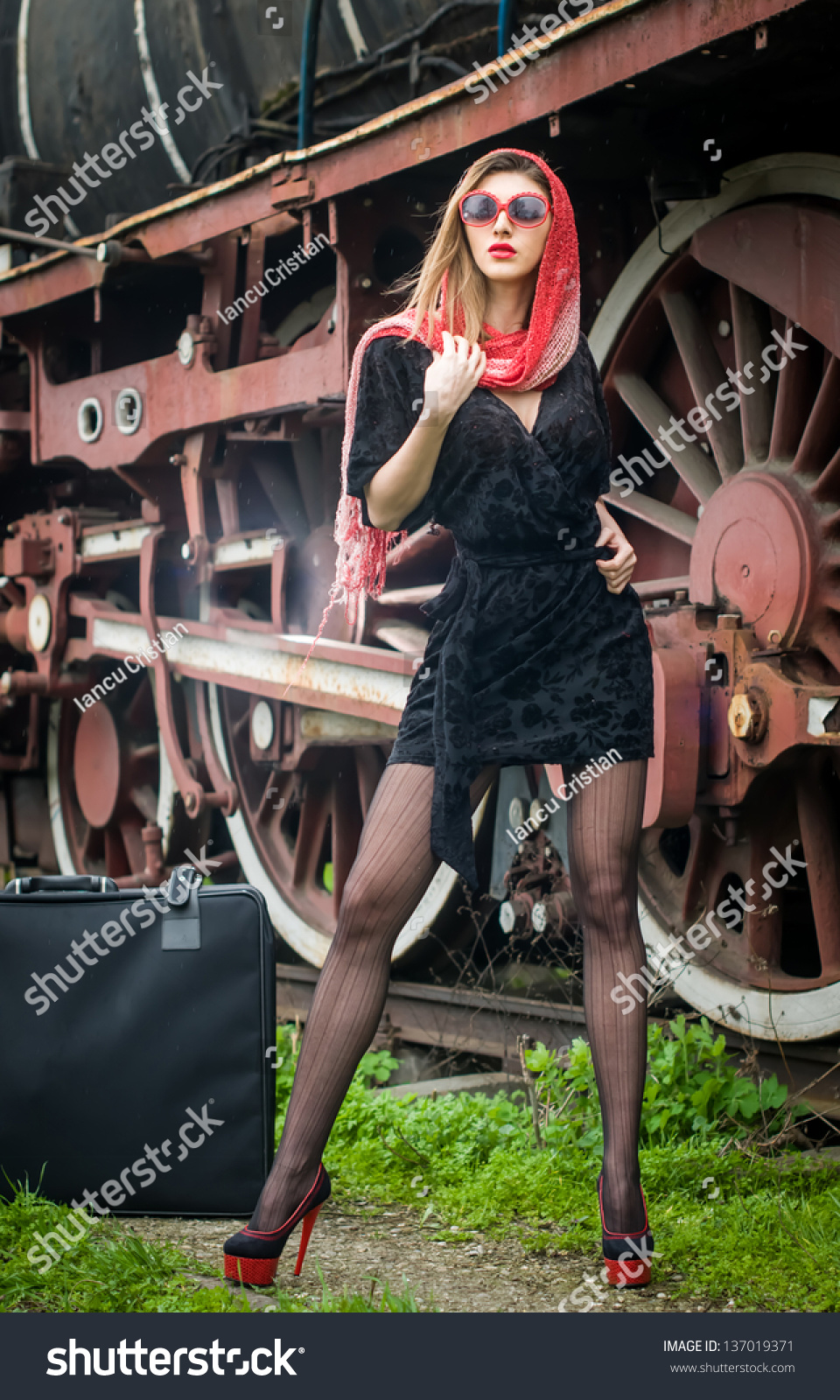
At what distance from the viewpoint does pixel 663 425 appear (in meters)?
3.48

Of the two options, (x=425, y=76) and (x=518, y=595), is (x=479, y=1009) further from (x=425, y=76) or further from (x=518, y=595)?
(x=425, y=76)

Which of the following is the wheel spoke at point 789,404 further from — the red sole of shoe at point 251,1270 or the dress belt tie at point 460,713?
the red sole of shoe at point 251,1270

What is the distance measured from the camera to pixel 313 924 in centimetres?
457

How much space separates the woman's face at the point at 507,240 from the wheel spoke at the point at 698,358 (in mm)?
1189

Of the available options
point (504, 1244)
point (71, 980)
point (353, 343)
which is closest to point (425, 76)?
point (353, 343)

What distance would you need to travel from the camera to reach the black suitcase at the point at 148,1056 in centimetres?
247

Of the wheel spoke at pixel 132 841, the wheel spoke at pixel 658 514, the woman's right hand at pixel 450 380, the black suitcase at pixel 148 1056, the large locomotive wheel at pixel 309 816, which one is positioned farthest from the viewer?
the wheel spoke at pixel 132 841

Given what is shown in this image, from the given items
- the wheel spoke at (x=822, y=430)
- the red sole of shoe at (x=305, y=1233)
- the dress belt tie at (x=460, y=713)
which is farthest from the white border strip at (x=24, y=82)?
the red sole of shoe at (x=305, y=1233)

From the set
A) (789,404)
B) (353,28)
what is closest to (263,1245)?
(789,404)

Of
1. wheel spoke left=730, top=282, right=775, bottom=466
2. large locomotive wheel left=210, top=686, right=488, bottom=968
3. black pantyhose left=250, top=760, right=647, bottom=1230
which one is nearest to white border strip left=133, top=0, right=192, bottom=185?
large locomotive wheel left=210, top=686, right=488, bottom=968

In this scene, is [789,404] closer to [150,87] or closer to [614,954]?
[614,954]

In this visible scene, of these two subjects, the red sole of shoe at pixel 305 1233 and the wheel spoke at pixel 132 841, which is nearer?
the red sole of shoe at pixel 305 1233

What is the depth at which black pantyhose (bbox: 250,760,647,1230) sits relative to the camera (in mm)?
2105

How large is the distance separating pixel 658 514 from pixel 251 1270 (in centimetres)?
201
